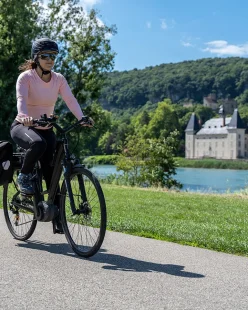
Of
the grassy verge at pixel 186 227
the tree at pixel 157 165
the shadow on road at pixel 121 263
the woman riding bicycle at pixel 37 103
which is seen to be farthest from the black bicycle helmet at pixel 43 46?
the tree at pixel 157 165

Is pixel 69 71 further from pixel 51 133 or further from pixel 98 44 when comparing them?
pixel 51 133

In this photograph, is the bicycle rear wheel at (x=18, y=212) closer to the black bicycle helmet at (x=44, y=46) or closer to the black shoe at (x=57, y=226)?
the black shoe at (x=57, y=226)

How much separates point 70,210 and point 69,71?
27897mm

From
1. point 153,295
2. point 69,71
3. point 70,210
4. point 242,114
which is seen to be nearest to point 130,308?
point 153,295

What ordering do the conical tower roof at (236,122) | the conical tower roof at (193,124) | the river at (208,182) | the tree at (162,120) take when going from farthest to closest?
the conical tower roof at (193,124) → the conical tower roof at (236,122) → the tree at (162,120) → the river at (208,182)

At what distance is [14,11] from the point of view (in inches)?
1119

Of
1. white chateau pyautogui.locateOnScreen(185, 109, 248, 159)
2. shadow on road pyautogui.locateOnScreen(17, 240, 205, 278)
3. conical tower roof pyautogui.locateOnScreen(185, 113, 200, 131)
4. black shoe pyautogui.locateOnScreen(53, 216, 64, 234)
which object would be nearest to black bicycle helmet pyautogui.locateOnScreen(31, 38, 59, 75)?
black shoe pyautogui.locateOnScreen(53, 216, 64, 234)

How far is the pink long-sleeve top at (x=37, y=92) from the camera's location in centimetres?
480

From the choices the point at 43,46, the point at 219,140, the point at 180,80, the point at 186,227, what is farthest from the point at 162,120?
the point at 180,80

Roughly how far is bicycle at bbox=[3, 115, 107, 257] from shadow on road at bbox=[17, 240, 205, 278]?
0.45 feet

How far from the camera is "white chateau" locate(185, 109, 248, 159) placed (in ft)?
404

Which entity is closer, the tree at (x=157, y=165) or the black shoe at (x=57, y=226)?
the black shoe at (x=57, y=226)

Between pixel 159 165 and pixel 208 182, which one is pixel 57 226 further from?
pixel 208 182

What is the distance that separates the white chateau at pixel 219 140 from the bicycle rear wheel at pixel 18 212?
4638 inches
